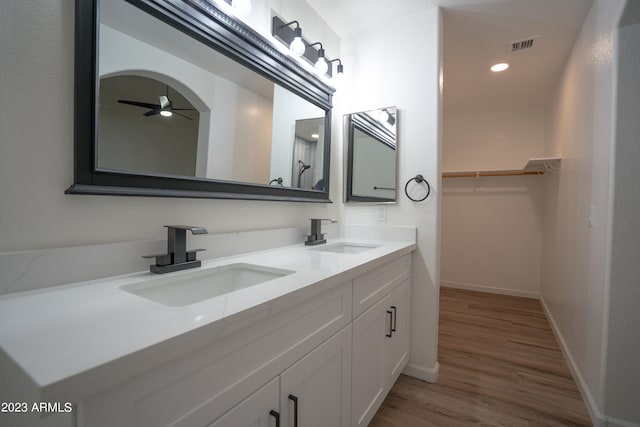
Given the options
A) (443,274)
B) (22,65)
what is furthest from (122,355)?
(443,274)

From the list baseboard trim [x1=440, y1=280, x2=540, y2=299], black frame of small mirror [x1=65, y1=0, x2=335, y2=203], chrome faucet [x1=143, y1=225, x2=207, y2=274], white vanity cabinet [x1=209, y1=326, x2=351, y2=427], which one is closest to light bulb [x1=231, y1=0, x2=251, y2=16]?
black frame of small mirror [x1=65, y1=0, x2=335, y2=203]

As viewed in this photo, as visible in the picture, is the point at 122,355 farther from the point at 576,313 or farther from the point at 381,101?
the point at 576,313

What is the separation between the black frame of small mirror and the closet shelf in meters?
2.35

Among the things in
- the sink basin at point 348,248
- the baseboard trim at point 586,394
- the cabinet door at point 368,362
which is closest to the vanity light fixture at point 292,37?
the sink basin at point 348,248

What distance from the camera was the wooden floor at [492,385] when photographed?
61.2 inches

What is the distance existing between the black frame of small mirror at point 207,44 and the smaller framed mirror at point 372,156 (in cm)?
36

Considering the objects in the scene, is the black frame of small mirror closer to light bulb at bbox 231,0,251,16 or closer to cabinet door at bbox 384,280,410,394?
light bulb at bbox 231,0,251,16

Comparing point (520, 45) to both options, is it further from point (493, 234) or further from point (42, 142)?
point (42, 142)

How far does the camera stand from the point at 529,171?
3.43 meters

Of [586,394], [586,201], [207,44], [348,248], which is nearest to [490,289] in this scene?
[586,394]

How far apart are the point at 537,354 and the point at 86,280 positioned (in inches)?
116

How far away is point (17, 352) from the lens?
1.47 ft

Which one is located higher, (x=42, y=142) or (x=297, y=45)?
(x=297, y=45)

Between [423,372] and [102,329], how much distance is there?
6.39 ft
